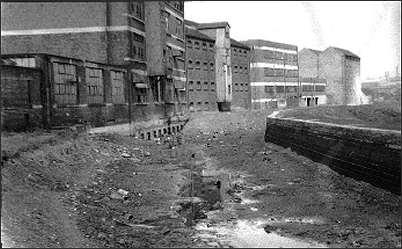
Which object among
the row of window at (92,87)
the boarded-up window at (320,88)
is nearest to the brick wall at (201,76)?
the row of window at (92,87)

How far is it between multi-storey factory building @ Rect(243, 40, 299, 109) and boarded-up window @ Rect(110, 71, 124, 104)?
32.4 m

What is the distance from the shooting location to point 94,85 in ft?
72.7

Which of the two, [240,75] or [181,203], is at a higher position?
[240,75]

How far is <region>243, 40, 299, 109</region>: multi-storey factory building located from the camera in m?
56.0

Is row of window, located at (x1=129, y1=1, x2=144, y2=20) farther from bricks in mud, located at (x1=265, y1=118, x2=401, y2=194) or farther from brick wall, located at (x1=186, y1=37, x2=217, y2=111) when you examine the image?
brick wall, located at (x1=186, y1=37, x2=217, y2=111)

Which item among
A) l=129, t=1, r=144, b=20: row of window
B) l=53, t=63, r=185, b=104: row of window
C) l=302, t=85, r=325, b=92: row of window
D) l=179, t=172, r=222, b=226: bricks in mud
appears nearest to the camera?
l=179, t=172, r=222, b=226: bricks in mud

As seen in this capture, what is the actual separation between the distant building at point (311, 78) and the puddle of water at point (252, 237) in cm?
5834

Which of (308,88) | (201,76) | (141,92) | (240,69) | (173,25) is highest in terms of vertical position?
(173,25)

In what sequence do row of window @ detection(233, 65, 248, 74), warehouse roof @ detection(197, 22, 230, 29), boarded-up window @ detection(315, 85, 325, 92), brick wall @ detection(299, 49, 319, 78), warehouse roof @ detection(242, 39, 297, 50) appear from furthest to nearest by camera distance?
1. brick wall @ detection(299, 49, 319, 78)
2. boarded-up window @ detection(315, 85, 325, 92)
3. warehouse roof @ detection(242, 39, 297, 50)
4. row of window @ detection(233, 65, 248, 74)
5. warehouse roof @ detection(197, 22, 230, 29)

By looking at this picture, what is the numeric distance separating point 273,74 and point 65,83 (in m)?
43.5

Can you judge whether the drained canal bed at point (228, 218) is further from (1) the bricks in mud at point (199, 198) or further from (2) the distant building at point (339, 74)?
(2) the distant building at point (339, 74)

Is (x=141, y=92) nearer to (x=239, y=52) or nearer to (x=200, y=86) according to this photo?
(x=200, y=86)

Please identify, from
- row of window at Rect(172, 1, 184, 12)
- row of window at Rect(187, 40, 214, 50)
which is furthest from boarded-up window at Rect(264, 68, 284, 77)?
row of window at Rect(172, 1, 184, 12)

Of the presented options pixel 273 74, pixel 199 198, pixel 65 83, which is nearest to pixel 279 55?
pixel 273 74
